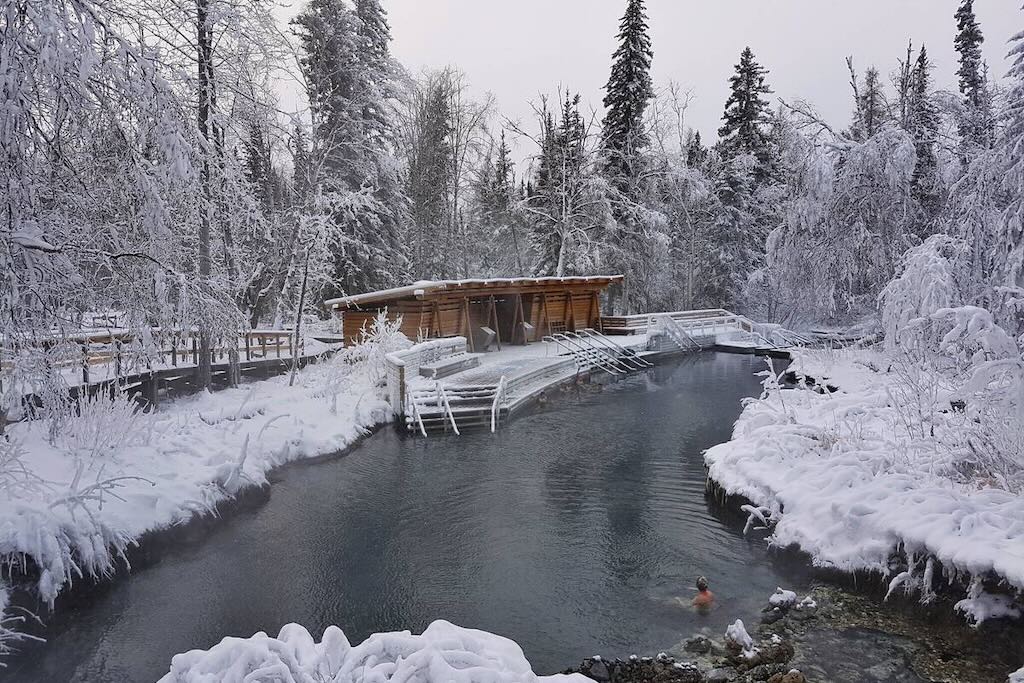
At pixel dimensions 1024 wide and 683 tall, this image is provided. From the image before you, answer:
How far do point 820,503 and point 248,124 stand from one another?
536 inches

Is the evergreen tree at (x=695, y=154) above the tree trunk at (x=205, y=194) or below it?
above

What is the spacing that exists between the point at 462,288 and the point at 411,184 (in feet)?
49.4

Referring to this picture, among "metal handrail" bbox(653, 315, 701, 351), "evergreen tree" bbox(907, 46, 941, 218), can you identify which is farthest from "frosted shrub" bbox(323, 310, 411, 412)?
"evergreen tree" bbox(907, 46, 941, 218)

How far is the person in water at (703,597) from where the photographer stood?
285 inches

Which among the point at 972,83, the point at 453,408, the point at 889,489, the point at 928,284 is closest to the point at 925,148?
the point at 972,83

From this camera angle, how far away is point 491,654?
474 centimetres

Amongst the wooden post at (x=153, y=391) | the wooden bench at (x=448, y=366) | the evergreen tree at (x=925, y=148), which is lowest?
the wooden post at (x=153, y=391)

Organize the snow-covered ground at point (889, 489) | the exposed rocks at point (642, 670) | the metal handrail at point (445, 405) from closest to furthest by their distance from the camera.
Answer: the exposed rocks at point (642, 670) → the snow-covered ground at point (889, 489) → the metal handrail at point (445, 405)

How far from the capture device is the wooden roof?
68.5ft

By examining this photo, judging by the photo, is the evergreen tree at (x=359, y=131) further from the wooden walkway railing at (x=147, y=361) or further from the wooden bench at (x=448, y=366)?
the wooden bench at (x=448, y=366)

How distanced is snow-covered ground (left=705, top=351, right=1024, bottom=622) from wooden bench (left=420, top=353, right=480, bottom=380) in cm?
845

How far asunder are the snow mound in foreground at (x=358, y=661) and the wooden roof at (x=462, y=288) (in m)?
16.0

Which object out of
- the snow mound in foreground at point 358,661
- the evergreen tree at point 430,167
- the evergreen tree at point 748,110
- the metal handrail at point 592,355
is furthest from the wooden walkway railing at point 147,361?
the evergreen tree at point 748,110

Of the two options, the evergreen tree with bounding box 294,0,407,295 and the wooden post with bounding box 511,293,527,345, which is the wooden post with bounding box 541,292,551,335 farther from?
the evergreen tree with bounding box 294,0,407,295
